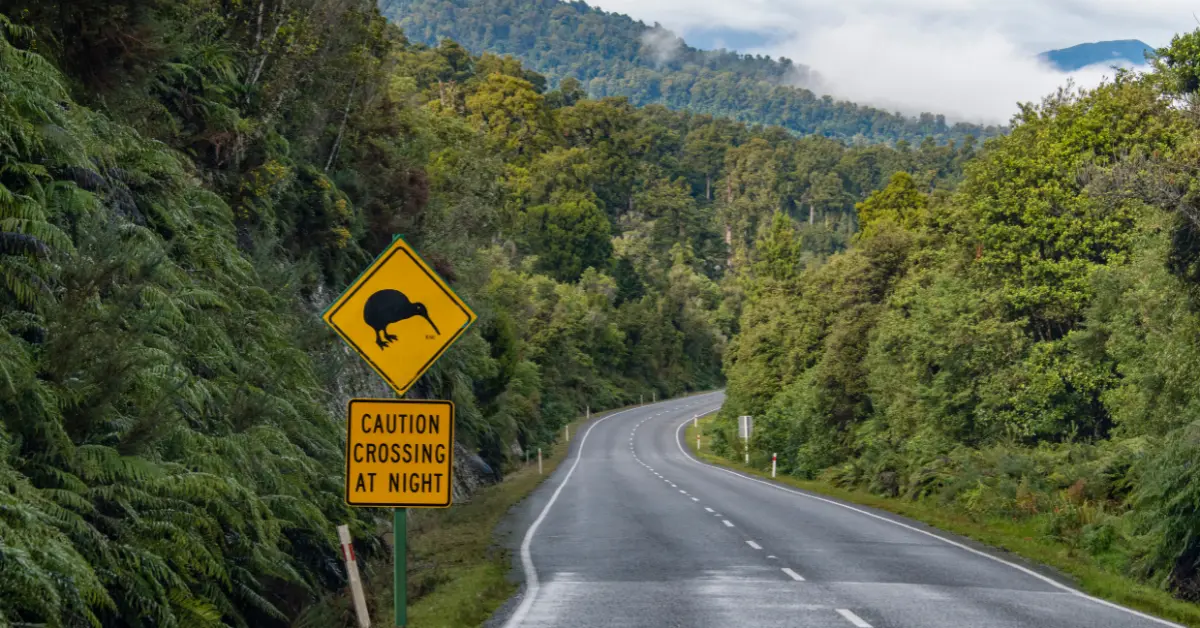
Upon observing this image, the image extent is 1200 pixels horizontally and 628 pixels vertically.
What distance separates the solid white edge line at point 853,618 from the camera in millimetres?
10931

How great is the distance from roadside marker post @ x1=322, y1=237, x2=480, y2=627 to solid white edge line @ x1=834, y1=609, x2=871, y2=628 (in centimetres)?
421

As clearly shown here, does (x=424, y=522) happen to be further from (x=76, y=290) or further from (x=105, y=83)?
(x=76, y=290)

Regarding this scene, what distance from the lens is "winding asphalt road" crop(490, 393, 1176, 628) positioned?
38.4ft

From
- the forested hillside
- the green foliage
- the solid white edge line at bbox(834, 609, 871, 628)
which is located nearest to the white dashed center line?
the solid white edge line at bbox(834, 609, 871, 628)

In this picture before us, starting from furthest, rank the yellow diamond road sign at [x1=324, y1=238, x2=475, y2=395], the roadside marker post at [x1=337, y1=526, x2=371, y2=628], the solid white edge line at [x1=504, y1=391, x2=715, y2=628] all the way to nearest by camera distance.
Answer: the solid white edge line at [x1=504, y1=391, x2=715, y2=628] < the roadside marker post at [x1=337, y1=526, x2=371, y2=628] < the yellow diamond road sign at [x1=324, y1=238, x2=475, y2=395]

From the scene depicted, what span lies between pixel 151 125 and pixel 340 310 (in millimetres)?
9275

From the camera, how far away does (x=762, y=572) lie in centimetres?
1548

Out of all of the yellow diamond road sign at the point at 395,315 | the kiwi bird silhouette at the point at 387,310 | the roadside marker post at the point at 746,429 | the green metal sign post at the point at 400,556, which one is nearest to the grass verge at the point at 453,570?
the green metal sign post at the point at 400,556

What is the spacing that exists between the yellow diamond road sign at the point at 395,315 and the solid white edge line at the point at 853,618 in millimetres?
4715

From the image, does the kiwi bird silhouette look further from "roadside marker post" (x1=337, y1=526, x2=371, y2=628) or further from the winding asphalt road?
the winding asphalt road

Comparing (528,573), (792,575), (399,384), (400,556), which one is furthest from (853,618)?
(528,573)

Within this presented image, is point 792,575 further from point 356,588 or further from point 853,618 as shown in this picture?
point 356,588

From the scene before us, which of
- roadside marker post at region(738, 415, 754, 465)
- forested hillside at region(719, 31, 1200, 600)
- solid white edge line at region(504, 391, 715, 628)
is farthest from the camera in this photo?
roadside marker post at region(738, 415, 754, 465)

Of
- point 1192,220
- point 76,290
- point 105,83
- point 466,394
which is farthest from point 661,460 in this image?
point 76,290
